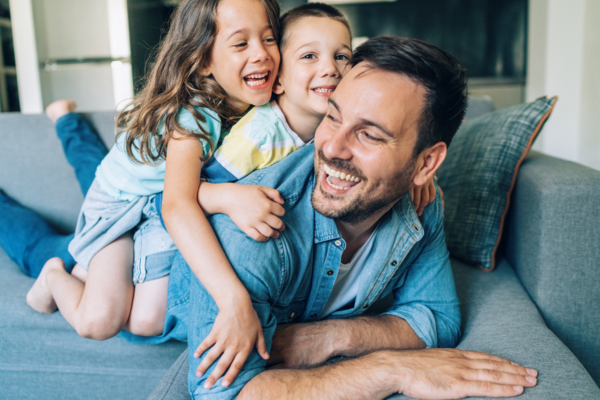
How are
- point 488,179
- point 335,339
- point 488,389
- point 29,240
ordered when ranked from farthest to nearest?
point 29,240 → point 488,179 → point 335,339 → point 488,389

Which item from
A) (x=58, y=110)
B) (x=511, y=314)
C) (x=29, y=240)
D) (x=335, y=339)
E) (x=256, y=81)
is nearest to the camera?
(x=335, y=339)

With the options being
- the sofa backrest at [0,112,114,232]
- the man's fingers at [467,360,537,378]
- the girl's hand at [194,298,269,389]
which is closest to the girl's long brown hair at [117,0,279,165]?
the girl's hand at [194,298,269,389]

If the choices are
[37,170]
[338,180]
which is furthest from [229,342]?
[37,170]

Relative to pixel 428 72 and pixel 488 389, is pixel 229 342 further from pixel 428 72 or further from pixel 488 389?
pixel 428 72

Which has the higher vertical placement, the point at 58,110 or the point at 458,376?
the point at 58,110

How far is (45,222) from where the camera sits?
1.84 meters

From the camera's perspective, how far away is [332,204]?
104 centimetres

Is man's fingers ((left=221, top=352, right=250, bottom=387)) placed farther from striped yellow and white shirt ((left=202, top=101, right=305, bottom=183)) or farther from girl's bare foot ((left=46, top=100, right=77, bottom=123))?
girl's bare foot ((left=46, top=100, right=77, bottom=123))

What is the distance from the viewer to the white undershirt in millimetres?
1204

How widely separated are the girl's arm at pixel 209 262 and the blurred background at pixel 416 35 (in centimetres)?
256

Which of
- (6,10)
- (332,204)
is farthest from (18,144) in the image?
(6,10)

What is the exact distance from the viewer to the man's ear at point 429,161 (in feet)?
3.59

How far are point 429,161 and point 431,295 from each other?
399 millimetres

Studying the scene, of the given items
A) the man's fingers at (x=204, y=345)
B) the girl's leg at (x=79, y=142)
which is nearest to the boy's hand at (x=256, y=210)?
the man's fingers at (x=204, y=345)
